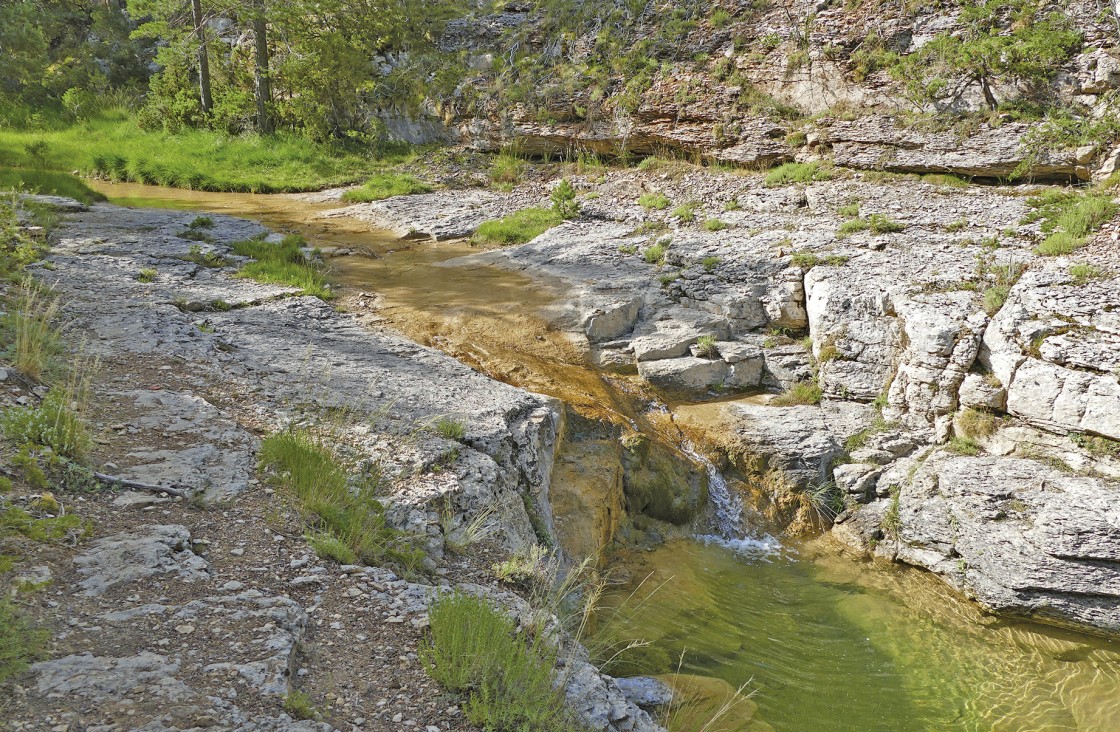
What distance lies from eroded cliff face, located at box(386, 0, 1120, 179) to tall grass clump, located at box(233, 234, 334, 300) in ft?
28.8

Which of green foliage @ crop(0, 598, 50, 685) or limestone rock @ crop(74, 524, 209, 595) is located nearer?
green foliage @ crop(0, 598, 50, 685)

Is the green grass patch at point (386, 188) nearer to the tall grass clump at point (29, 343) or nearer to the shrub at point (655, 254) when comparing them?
the shrub at point (655, 254)

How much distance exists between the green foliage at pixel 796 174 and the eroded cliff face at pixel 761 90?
53 centimetres

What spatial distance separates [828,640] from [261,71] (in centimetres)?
2104

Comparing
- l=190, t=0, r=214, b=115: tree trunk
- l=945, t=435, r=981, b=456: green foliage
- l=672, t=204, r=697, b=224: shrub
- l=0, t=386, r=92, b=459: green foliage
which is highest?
l=190, t=0, r=214, b=115: tree trunk

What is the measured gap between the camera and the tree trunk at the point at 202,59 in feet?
64.9

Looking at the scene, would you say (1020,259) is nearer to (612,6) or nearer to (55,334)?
(55,334)

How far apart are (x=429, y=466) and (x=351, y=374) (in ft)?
7.23

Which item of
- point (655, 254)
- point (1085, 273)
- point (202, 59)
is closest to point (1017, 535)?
point (1085, 273)

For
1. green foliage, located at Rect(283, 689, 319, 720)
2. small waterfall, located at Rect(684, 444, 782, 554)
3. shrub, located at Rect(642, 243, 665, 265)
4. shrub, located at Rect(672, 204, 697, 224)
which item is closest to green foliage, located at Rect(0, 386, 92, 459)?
green foliage, located at Rect(283, 689, 319, 720)

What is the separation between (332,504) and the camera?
15.8ft

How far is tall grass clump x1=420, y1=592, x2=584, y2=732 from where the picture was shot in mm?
3518

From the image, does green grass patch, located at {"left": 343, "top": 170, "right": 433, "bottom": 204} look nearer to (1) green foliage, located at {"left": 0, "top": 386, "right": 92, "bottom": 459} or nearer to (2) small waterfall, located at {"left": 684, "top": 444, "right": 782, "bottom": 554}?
(2) small waterfall, located at {"left": 684, "top": 444, "right": 782, "bottom": 554}

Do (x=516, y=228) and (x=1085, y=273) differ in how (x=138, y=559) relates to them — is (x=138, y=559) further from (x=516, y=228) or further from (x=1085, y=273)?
(x=516, y=228)
